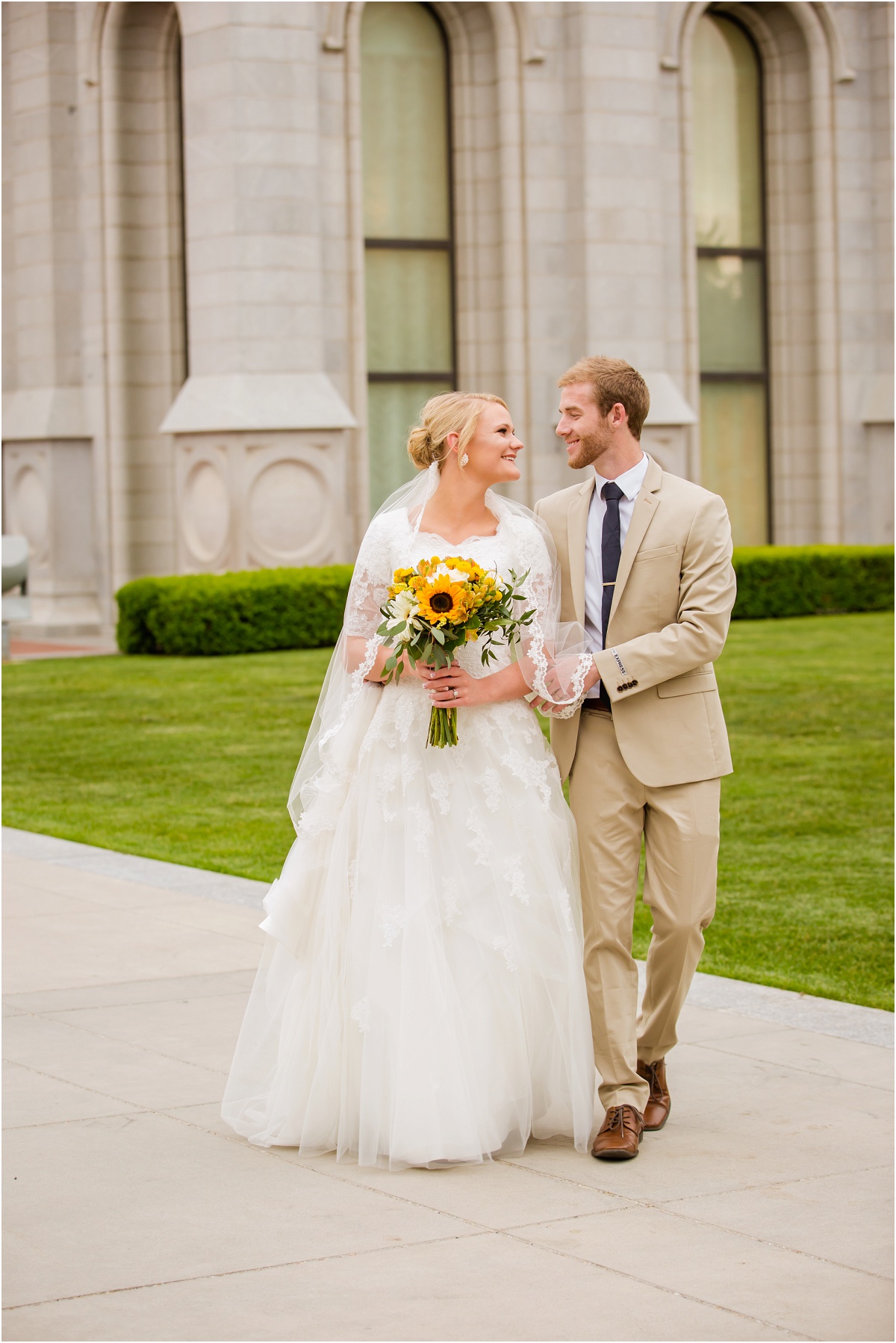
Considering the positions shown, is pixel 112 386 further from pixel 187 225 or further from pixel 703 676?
pixel 703 676

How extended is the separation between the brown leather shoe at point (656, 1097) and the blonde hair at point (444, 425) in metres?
1.91

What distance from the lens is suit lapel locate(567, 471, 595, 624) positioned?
548 centimetres

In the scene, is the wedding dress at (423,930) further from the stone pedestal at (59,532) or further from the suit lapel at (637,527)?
the stone pedestal at (59,532)

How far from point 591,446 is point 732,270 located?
21856 millimetres

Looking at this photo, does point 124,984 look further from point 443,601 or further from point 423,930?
point 443,601

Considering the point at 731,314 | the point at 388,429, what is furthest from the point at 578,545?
the point at 731,314

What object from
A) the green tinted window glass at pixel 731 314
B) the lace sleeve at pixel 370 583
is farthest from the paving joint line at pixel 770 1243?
the green tinted window glass at pixel 731 314

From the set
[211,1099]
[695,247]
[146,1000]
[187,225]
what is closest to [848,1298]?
[211,1099]

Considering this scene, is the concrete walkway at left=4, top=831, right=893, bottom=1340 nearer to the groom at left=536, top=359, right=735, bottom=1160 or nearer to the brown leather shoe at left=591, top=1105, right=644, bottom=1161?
the brown leather shoe at left=591, top=1105, right=644, bottom=1161

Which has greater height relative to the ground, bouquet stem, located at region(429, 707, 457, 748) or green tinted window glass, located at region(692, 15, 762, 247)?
green tinted window glass, located at region(692, 15, 762, 247)

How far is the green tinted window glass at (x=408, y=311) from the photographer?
23938 mm

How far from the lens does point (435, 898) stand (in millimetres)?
5324

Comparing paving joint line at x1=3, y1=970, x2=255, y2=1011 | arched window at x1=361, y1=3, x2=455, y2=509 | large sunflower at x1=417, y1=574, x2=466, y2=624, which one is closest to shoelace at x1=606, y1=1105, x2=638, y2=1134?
large sunflower at x1=417, y1=574, x2=466, y2=624

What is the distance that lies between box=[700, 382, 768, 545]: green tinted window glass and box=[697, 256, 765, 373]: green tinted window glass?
321 mm
